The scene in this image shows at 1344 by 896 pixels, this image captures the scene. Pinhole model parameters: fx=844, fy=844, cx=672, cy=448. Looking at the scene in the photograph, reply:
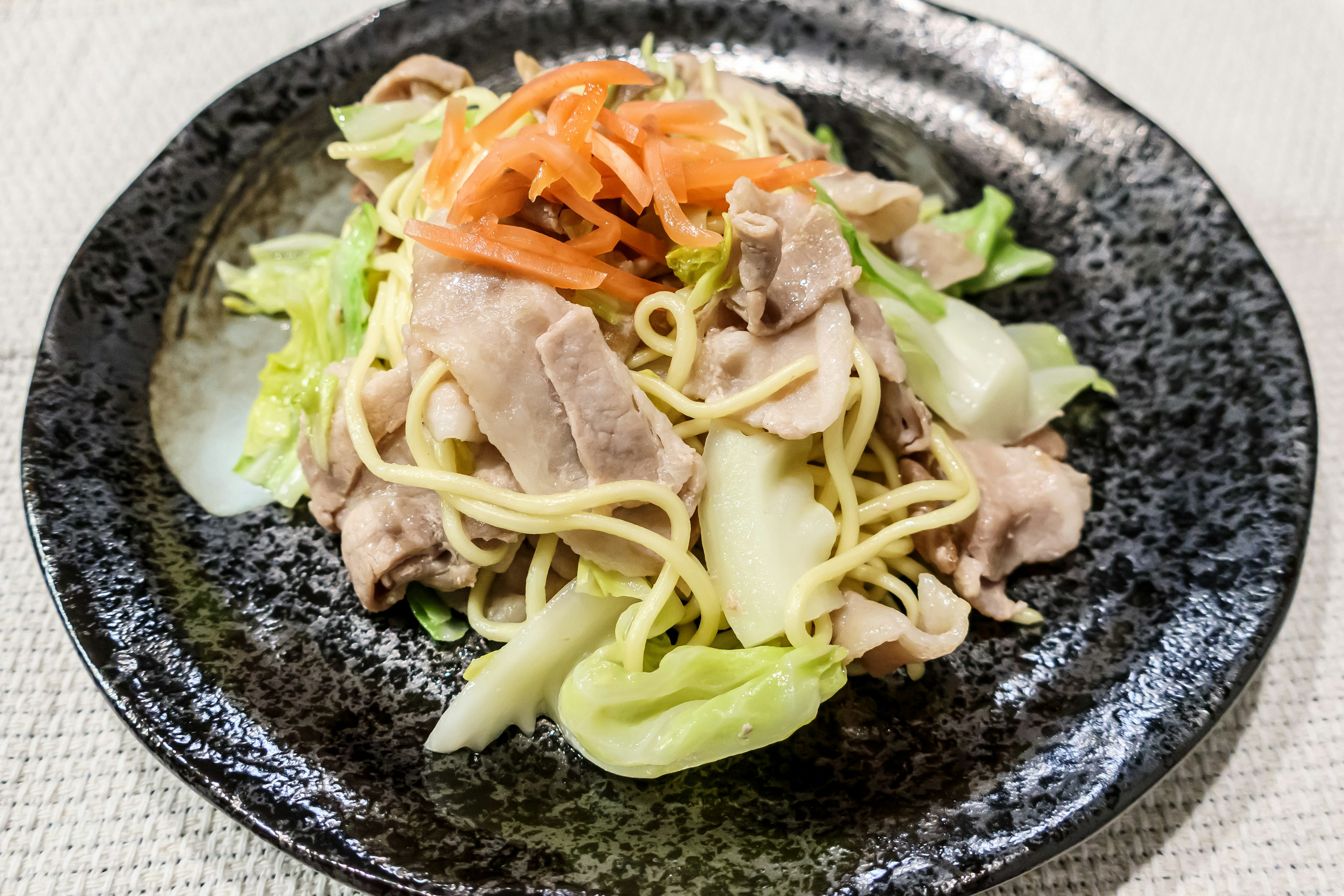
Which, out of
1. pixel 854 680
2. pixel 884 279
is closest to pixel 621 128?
pixel 884 279

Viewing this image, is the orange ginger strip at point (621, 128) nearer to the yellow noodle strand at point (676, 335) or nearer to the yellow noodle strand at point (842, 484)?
the yellow noodle strand at point (676, 335)

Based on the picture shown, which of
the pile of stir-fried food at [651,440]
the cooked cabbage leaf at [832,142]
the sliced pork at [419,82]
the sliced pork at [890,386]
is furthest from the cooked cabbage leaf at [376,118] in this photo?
the sliced pork at [890,386]

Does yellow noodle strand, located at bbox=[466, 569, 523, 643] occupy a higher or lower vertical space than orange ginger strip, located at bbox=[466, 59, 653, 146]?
lower

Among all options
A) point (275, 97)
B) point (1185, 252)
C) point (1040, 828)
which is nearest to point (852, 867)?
point (1040, 828)

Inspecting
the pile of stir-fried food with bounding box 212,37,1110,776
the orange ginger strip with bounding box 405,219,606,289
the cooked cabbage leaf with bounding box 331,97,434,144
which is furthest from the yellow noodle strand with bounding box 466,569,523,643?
the cooked cabbage leaf with bounding box 331,97,434,144

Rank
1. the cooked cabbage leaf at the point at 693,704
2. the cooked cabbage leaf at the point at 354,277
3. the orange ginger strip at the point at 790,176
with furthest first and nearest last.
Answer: the cooked cabbage leaf at the point at 354,277 < the orange ginger strip at the point at 790,176 < the cooked cabbage leaf at the point at 693,704

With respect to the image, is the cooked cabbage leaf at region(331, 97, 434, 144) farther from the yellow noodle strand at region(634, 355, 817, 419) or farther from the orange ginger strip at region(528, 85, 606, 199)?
the yellow noodle strand at region(634, 355, 817, 419)
